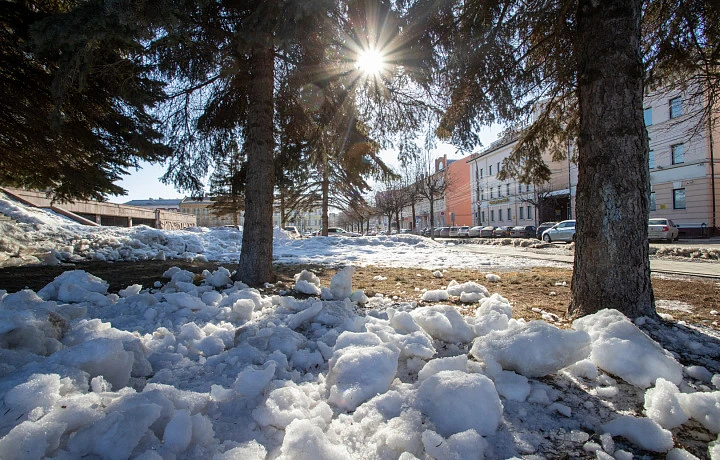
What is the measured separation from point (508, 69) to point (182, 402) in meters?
5.21

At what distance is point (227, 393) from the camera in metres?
1.61

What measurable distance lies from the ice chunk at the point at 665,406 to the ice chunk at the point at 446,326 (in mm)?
1006

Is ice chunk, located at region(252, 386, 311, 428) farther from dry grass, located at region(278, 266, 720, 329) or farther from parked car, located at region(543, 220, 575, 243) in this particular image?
parked car, located at region(543, 220, 575, 243)

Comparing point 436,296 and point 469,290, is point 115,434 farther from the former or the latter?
point 469,290

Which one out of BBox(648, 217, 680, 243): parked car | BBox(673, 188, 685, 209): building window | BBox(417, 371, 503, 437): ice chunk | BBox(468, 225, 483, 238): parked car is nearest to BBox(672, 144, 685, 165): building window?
BBox(673, 188, 685, 209): building window

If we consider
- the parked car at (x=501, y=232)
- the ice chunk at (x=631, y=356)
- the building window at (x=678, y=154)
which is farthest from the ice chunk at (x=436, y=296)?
the parked car at (x=501, y=232)

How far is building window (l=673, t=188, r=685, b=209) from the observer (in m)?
24.3

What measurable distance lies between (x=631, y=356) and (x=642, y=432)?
0.61 m

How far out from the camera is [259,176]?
14.9 feet

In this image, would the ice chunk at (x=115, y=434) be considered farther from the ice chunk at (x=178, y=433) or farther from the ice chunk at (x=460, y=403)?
the ice chunk at (x=460, y=403)

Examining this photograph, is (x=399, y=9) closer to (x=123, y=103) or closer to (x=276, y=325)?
(x=276, y=325)

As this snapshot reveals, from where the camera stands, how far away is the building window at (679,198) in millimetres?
24297

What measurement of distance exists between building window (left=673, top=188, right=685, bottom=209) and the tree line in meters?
26.7

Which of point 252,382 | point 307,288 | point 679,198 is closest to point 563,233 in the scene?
point 679,198
